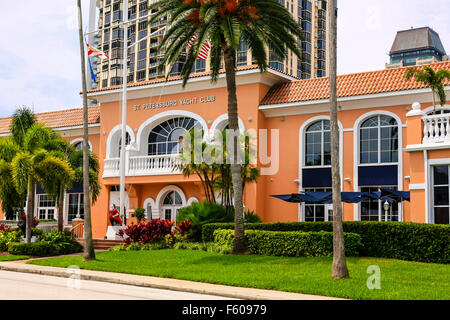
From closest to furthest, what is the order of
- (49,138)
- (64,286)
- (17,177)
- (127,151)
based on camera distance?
1. (64,286)
2. (17,177)
3. (49,138)
4. (127,151)

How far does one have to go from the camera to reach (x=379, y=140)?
28.6 metres

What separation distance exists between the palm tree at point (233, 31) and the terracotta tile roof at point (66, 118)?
15.6 metres

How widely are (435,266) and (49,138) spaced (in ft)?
68.1

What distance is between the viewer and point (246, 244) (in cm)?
2192

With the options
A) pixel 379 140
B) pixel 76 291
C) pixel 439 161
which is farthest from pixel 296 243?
pixel 379 140

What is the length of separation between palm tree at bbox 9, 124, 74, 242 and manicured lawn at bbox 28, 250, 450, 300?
14.5 ft

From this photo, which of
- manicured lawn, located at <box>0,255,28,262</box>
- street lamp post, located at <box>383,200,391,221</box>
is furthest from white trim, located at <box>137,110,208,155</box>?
street lamp post, located at <box>383,200,391,221</box>

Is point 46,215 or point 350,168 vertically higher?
point 350,168

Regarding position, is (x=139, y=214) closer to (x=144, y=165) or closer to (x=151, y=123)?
(x=144, y=165)

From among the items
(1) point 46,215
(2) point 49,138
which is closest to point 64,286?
(2) point 49,138

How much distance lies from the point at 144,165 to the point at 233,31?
48.3 ft

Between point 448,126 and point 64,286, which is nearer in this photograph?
point 64,286

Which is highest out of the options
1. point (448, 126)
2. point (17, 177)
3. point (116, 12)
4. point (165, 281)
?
point (116, 12)

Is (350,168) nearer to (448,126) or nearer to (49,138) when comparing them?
(448,126)
